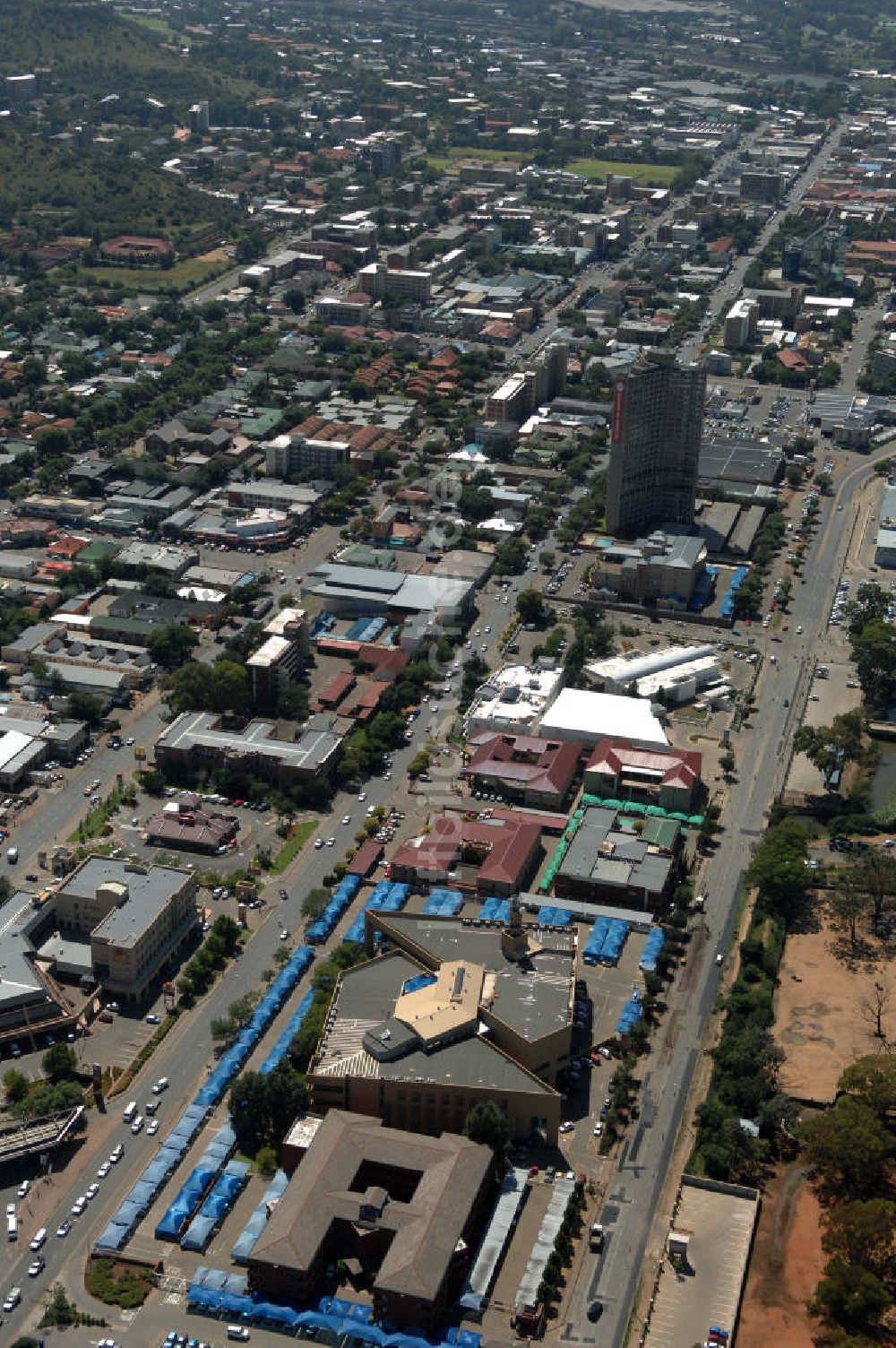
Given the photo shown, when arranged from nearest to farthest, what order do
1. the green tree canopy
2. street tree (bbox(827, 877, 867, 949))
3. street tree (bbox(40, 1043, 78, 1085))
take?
1. the green tree canopy
2. street tree (bbox(40, 1043, 78, 1085))
3. street tree (bbox(827, 877, 867, 949))

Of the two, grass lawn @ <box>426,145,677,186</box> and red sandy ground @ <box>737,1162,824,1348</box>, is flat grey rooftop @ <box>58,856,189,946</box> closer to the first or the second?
red sandy ground @ <box>737,1162,824,1348</box>

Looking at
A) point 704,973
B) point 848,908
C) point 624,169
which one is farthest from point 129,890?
point 624,169

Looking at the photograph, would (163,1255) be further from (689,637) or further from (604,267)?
(604,267)

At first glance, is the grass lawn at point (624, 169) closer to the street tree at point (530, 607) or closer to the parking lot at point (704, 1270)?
the street tree at point (530, 607)

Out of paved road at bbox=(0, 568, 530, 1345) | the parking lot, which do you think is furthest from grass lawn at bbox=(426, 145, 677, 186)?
the parking lot

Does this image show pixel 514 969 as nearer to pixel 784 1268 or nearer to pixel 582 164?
pixel 784 1268

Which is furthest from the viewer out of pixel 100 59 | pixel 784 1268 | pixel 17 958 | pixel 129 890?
pixel 100 59
